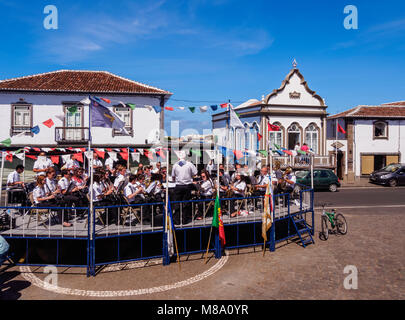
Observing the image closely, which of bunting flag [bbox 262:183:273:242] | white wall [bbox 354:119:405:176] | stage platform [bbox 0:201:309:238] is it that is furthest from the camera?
white wall [bbox 354:119:405:176]

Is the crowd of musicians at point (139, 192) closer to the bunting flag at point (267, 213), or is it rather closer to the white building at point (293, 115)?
the bunting flag at point (267, 213)

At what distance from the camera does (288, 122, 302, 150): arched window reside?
90.6 feet

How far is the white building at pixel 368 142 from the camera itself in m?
28.7

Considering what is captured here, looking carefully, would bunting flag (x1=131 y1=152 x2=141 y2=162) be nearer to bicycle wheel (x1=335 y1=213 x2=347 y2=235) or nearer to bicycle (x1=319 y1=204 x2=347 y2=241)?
bicycle (x1=319 y1=204 x2=347 y2=241)

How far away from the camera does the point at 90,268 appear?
23.4 ft

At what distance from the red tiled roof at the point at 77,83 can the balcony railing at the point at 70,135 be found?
287cm

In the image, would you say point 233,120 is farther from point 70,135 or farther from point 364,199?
point 70,135

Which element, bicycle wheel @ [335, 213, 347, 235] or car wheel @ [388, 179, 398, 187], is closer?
bicycle wheel @ [335, 213, 347, 235]

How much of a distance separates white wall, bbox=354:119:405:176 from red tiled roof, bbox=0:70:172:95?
57.1 ft

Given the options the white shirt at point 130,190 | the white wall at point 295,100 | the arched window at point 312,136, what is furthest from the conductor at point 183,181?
the arched window at point 312,136

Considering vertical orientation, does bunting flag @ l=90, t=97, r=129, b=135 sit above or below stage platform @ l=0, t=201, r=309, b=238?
above

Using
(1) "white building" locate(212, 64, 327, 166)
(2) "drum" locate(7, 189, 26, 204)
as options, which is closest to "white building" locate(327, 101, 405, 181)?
(1) "white building" locate(212, 64, 327, 166)

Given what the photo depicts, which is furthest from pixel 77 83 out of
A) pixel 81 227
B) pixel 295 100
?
pixel 81 227
